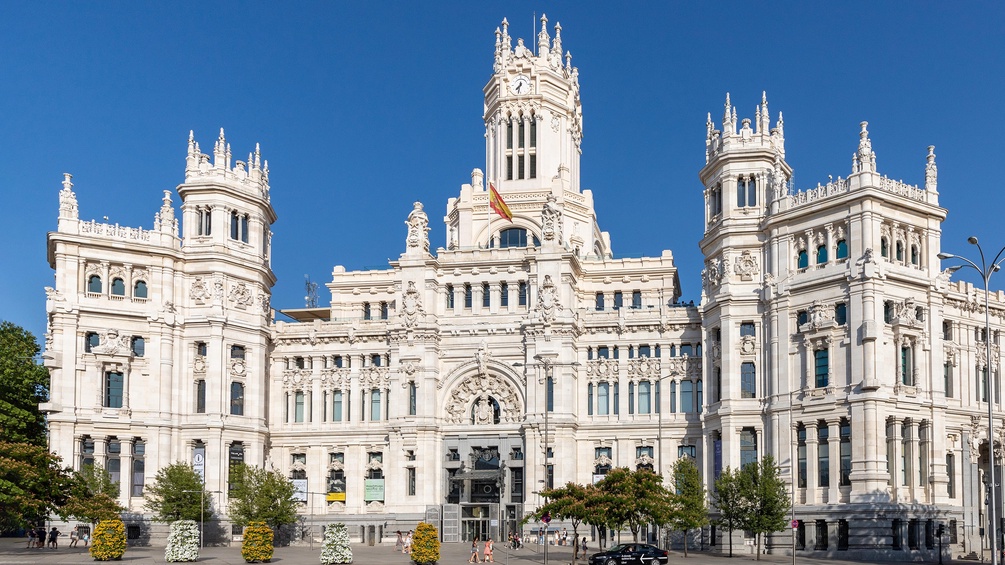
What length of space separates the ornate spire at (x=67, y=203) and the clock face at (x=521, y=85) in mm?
45435

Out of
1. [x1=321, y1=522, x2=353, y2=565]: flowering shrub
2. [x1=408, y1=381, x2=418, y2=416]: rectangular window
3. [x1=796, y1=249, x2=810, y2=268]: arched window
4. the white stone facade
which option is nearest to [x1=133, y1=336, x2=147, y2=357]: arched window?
the white stone facade

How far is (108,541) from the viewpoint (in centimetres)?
Answer: 7356

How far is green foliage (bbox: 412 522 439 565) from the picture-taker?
229ft

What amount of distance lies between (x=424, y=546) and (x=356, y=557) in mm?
15538

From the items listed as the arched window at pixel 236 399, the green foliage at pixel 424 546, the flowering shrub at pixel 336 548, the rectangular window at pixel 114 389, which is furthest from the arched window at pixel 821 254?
the rectangular window at pixel 114 389

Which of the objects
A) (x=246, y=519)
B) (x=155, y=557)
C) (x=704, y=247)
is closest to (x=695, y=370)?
(x=704, y=247)

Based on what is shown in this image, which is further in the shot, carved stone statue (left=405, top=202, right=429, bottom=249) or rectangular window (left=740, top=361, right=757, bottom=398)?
carved stone statue (left=405, top=202, right=429, bottom=249)

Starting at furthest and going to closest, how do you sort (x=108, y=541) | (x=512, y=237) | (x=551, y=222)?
(x=512, y=237) < (x=551, y=222) < (x=108, y=541)

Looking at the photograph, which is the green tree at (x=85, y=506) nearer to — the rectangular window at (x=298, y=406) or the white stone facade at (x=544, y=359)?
the white stone facade at (x=544, y=359)

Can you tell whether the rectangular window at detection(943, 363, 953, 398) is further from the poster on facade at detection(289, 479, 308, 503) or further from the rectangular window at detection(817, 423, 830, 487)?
the poster on facade at detection(289, 479, 308, 503)

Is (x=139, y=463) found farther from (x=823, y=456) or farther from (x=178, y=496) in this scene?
(x=823, y=456)

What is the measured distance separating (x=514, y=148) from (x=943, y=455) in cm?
5269

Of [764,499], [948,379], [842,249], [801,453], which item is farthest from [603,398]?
[948,379]

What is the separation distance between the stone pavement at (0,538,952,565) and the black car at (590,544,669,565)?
5212 millimetres
